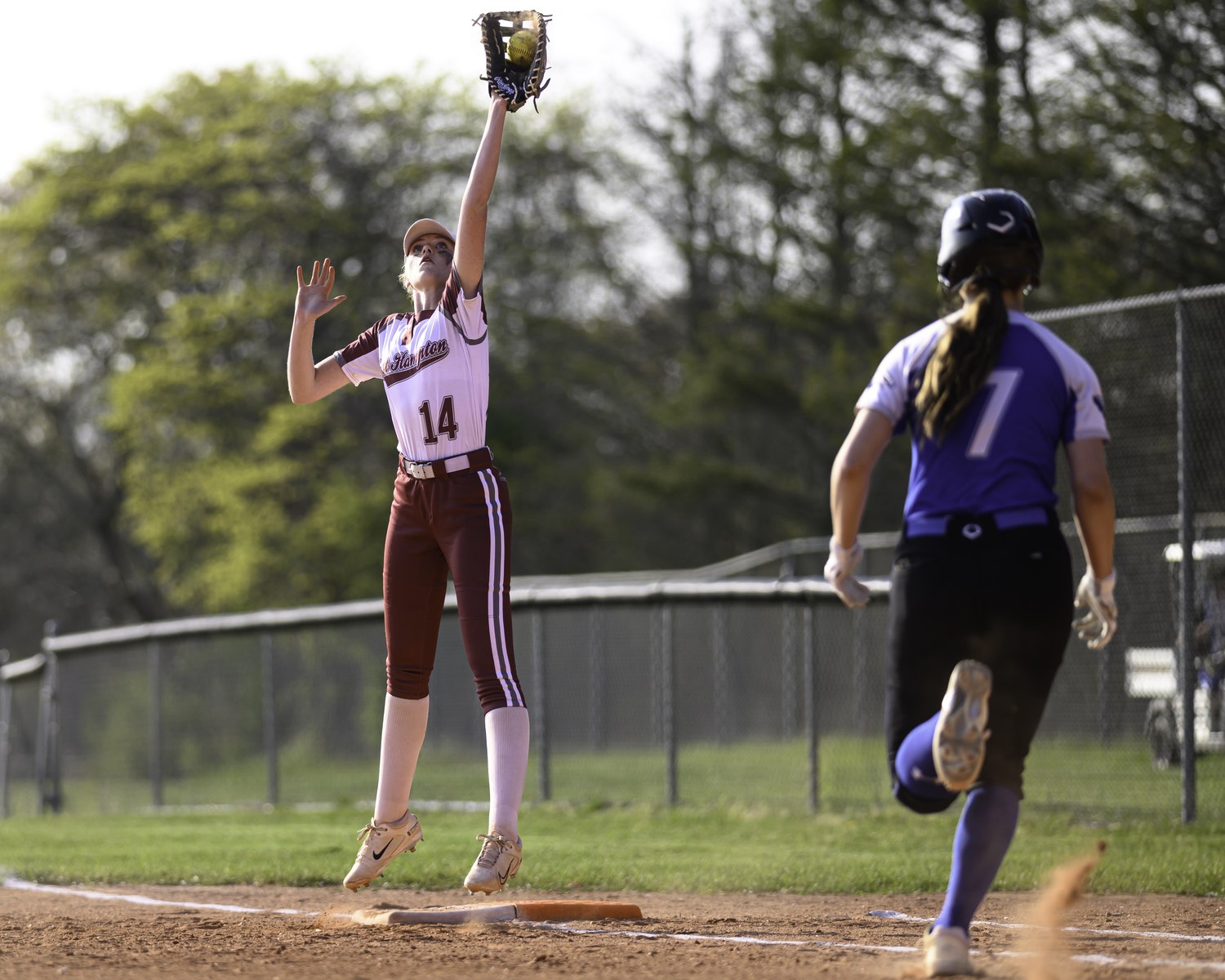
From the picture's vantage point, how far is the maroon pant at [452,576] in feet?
17.7

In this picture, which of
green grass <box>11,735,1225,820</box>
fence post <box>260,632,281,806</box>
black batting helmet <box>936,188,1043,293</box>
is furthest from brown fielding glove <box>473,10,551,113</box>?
fence post <box>260,632,281,806</box>

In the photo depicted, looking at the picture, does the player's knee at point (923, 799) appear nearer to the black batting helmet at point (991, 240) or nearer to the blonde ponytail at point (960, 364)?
the blonde ponytail at point (960, 364)

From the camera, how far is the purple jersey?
3.82 meters

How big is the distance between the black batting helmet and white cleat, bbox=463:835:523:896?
2.46m

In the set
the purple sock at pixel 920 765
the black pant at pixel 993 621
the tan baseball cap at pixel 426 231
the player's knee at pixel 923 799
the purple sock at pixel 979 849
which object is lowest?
the purple sock at pixel 979 849

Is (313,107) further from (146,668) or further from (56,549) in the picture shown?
Answer: (146,668)

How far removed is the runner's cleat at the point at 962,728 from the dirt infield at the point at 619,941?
514 millimetres

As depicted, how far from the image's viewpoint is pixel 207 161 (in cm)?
2864

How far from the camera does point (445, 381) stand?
5391 mm

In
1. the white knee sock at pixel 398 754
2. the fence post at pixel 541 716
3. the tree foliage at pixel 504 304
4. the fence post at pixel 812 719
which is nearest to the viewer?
the white knee sock at pixel 398 754

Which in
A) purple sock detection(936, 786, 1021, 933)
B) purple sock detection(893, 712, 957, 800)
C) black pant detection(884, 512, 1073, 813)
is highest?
black pant detection(884, 512, 1073, 813)

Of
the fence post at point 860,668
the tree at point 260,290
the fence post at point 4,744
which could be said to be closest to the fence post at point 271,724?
the fence post at point 4,744

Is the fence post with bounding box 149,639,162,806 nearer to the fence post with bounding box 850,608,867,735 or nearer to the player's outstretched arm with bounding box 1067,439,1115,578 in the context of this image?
the fence post with bounding box 850,608,867,735

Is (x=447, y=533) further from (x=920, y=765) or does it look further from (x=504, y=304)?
(x=504, y=304)
